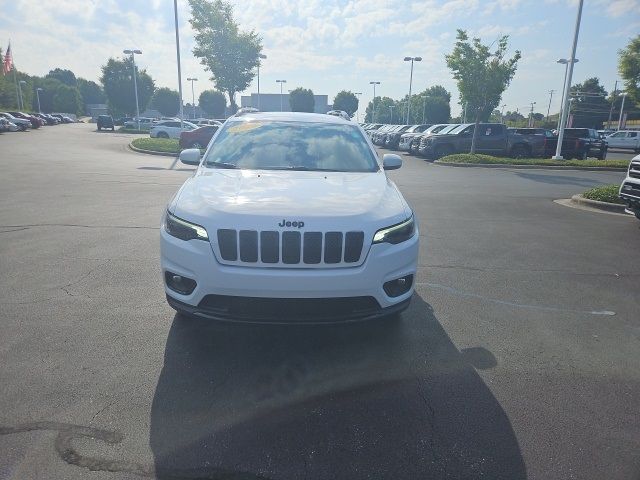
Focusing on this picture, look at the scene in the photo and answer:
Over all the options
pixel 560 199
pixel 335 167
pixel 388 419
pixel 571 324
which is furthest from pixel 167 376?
pixel 560 199

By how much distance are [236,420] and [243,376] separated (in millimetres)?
499

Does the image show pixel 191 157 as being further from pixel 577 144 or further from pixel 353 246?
pixel 577 144

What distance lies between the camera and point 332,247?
311 cm

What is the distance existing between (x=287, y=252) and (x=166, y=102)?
98.4 meters

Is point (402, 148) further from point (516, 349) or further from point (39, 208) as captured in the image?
point (516, 349)

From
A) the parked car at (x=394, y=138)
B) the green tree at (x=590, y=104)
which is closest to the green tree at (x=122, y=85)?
the parked car at (x=394, y=138)

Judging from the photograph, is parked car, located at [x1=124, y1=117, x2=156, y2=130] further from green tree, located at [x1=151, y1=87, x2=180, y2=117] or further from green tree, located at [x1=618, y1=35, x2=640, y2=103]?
green tree, located at [x1=618, y1=35, x2=640, y2=103]

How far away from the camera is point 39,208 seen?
888cm

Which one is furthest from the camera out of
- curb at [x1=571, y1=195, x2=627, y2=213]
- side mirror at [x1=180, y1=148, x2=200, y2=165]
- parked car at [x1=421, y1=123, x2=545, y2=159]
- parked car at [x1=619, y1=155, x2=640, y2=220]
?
parked car at [x1=421, y1=123, x2=545, y2=159]

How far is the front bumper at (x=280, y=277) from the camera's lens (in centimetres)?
301

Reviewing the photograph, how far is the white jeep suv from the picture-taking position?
3.05 meters

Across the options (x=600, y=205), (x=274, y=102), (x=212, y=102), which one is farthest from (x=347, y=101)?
(x=600, y=205)

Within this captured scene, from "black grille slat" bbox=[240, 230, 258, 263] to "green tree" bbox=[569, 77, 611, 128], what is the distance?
3584 inches

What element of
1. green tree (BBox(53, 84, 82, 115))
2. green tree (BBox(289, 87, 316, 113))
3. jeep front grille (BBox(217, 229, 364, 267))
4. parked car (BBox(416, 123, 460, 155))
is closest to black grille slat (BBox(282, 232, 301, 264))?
jeep front grille (BBox(217, 229, 364, 267))
